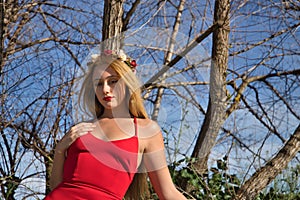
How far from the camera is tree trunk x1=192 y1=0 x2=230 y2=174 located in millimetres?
3145

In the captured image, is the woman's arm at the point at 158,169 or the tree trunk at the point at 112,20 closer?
the woman's arm at the point at 158,169

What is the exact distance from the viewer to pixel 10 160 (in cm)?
364

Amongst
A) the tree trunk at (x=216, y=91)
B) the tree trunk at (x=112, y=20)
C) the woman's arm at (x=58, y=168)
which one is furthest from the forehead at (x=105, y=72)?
the tree trunk at (x=216, y=91)

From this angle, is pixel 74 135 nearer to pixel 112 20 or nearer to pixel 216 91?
pixel 112 20

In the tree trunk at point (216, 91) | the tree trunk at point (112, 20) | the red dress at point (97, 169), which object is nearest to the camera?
the red dress at point (97, 169)

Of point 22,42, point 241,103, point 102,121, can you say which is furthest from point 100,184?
point 22,42

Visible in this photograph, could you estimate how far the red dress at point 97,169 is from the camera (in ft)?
5.56

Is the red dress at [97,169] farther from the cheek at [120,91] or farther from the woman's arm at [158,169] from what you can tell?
the cheek at [120,91]

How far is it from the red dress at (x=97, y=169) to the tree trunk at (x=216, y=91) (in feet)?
4.48

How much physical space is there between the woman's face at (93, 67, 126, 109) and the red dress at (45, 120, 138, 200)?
5.6 inches

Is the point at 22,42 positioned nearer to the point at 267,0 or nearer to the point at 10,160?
the point at 10,160

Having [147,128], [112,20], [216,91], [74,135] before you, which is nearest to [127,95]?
[147,128]

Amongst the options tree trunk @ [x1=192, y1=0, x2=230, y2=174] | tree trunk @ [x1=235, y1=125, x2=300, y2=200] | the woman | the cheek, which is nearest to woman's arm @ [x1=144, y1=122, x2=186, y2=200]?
the woman

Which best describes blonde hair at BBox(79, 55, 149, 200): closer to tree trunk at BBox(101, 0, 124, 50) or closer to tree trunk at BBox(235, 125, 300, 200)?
tree trunk at BBox(101, 0, 124, 50)
